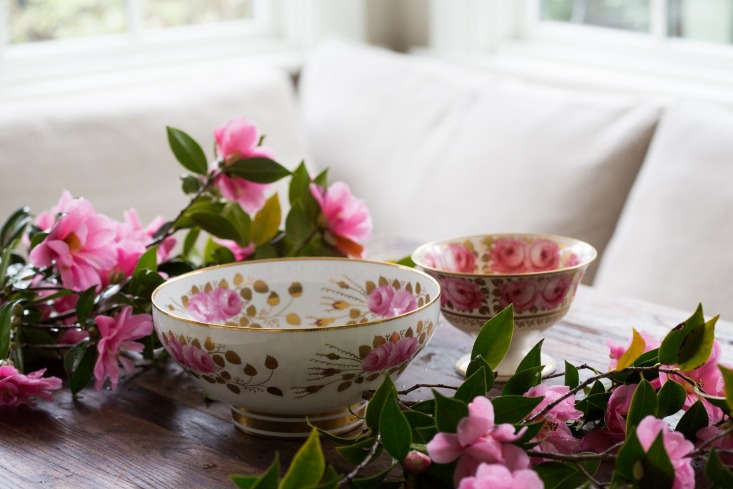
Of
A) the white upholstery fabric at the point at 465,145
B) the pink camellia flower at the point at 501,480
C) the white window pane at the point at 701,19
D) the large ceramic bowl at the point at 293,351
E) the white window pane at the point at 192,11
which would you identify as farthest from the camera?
A: the white window pane at the point at 192,11

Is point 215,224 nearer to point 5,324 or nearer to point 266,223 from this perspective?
point 266,223

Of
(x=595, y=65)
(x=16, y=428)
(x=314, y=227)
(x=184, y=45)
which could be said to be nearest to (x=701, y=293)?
(x=314, y=227)

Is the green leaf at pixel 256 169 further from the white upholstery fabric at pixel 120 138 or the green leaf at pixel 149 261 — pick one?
the white upholstery fabric at pixel 120 138

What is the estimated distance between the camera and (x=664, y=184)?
1757 mm

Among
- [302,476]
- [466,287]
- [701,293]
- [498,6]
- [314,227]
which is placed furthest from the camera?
[498,6]

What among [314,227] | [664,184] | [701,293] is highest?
[314,227]

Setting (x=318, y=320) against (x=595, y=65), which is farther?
(x=595, y=65)

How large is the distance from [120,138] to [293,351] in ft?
4.51

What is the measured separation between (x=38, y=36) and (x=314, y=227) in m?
1.61

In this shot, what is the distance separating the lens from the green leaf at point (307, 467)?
64cm

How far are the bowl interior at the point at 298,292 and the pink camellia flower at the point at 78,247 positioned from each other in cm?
8

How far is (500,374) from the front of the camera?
3.29 feet

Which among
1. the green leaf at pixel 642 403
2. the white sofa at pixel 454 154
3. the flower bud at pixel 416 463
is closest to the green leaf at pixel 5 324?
the flower bud at pixel 416 463

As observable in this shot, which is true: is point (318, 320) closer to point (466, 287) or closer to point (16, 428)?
point (466, 287)
